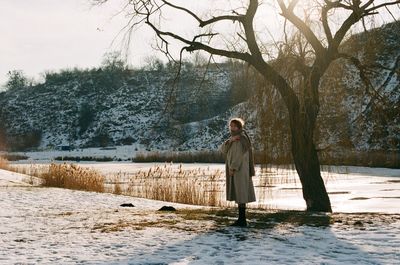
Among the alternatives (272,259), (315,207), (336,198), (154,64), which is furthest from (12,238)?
(154,64)

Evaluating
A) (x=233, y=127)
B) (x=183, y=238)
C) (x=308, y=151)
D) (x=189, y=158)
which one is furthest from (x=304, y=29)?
(x=189, y=158)

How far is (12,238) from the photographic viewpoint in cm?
766

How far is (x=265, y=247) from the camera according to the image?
23.0ft

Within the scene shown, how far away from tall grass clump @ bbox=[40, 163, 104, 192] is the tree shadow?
9191 mm

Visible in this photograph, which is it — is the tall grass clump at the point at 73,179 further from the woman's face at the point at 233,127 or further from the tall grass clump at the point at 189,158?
the tall grass clump at the point at 189,158

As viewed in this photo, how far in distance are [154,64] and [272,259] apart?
330 ft

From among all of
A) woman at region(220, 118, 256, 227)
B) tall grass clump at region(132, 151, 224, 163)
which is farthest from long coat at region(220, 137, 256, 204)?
tall grass clump at region(132, 151, 224, 163)

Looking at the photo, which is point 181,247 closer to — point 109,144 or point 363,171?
point 363,171

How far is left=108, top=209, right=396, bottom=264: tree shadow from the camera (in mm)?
6281

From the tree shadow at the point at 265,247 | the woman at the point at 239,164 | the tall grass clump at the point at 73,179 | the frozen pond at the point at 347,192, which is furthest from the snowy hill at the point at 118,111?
the woman at the point at 239,164

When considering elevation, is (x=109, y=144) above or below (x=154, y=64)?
below

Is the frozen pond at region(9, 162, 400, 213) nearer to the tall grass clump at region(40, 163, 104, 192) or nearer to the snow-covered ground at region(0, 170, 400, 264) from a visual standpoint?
the tall grass clump at region(40, 163, 104, 192)

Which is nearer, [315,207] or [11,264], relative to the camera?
[11,264]

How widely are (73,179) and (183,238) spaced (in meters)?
11.1
